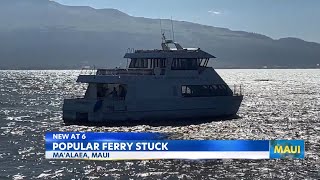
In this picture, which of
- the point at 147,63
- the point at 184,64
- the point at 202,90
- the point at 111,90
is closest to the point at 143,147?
the point at 202,90

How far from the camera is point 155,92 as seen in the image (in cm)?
5116

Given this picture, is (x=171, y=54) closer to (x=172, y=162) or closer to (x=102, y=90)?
(x=102, y=90)

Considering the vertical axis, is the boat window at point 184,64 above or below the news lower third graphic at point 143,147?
above

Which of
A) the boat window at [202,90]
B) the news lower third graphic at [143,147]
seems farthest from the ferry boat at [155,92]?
the news lower third graphic at [143,147]

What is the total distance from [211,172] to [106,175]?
650 centimetres

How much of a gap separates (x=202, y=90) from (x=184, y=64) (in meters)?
3.44

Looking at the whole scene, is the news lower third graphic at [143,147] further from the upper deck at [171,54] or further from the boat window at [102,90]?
the upper deck at [171,54]

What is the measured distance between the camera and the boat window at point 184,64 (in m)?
54.0

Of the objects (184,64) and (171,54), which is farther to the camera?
(184,64)

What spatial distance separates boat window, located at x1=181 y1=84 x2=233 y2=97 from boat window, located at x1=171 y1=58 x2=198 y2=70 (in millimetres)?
2231

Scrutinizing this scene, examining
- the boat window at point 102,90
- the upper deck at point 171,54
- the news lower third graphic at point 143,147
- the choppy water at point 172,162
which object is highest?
the upper deck at point 171,54

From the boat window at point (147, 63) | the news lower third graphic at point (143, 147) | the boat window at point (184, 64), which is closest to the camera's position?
the news lower third graphic at point (143, 147)

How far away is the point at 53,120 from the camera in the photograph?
193 feet

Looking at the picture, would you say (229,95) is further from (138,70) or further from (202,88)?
(138,70)
